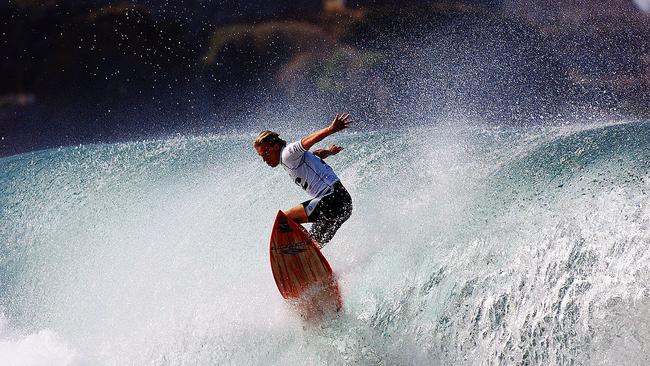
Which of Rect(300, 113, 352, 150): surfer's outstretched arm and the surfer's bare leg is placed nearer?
Rect(300, 113, 352, 150): surfer's outstretched arm

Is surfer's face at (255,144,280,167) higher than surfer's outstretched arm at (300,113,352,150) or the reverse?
higher

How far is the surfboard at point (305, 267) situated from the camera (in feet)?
16.3

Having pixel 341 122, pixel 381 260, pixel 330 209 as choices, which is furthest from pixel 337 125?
pixel 381 260

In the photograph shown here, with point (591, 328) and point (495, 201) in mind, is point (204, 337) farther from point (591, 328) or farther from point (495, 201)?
point (591, 328)

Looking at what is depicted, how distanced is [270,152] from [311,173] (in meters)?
0.33

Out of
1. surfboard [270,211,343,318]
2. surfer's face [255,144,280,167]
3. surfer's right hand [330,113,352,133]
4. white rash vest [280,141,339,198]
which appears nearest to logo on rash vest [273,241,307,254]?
surfboard [270,211,343,318]

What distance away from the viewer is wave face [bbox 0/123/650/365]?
3.97m

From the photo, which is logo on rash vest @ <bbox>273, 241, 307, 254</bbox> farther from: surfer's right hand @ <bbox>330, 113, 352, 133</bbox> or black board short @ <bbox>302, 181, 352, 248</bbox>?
surfer's right hand @ <bbox>330, 113, 352, 133</bbox>

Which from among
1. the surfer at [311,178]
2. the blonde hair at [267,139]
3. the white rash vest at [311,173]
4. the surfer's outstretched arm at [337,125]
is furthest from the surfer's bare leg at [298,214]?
the surfer's outstretched arm at [337,125]

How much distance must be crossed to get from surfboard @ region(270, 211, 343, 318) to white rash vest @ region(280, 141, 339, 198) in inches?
11.2

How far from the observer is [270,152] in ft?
15.9

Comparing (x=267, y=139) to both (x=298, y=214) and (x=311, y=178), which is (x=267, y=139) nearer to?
(x=311, y=178)

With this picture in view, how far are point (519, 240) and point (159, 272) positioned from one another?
3.55 metres

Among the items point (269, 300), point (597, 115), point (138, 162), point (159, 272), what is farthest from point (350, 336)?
point (597, 115)
